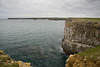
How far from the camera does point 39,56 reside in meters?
20.8

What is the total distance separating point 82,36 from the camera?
1920 centimetres

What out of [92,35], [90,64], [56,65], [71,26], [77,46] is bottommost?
[56,65]

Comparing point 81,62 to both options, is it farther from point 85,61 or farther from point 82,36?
point 82,36

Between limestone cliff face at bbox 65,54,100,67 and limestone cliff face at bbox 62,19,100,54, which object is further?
limestone cliff face at bbox 62,19,100,54

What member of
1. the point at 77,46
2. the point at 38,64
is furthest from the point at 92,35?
the point at 38,64

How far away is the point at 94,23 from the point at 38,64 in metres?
16.6

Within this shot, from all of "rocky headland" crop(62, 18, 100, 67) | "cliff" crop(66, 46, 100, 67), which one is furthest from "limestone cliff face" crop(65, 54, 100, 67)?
"rocky headland" crop(62, 18, 100, 67)

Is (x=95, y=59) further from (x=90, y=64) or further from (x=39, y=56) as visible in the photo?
(x=39, y=56)

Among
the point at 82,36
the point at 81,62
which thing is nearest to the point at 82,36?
the point at 82,36

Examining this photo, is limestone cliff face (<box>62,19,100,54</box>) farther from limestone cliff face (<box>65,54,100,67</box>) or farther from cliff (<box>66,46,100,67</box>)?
limestone cliff face (<box>65,54,100,67</box>)

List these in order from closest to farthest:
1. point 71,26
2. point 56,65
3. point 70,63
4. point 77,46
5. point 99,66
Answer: point 99,66
point 70,63
point 56,65
point 77,46
point 71,26

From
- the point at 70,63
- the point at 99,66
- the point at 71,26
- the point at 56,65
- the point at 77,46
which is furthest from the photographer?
the point at 71,26

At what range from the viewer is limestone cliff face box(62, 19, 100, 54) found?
17.3 metres

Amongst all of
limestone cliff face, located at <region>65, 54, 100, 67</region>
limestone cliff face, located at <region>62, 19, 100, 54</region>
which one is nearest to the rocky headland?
limestone cliff face, located at <region>62, 19, 100, 54</region>
